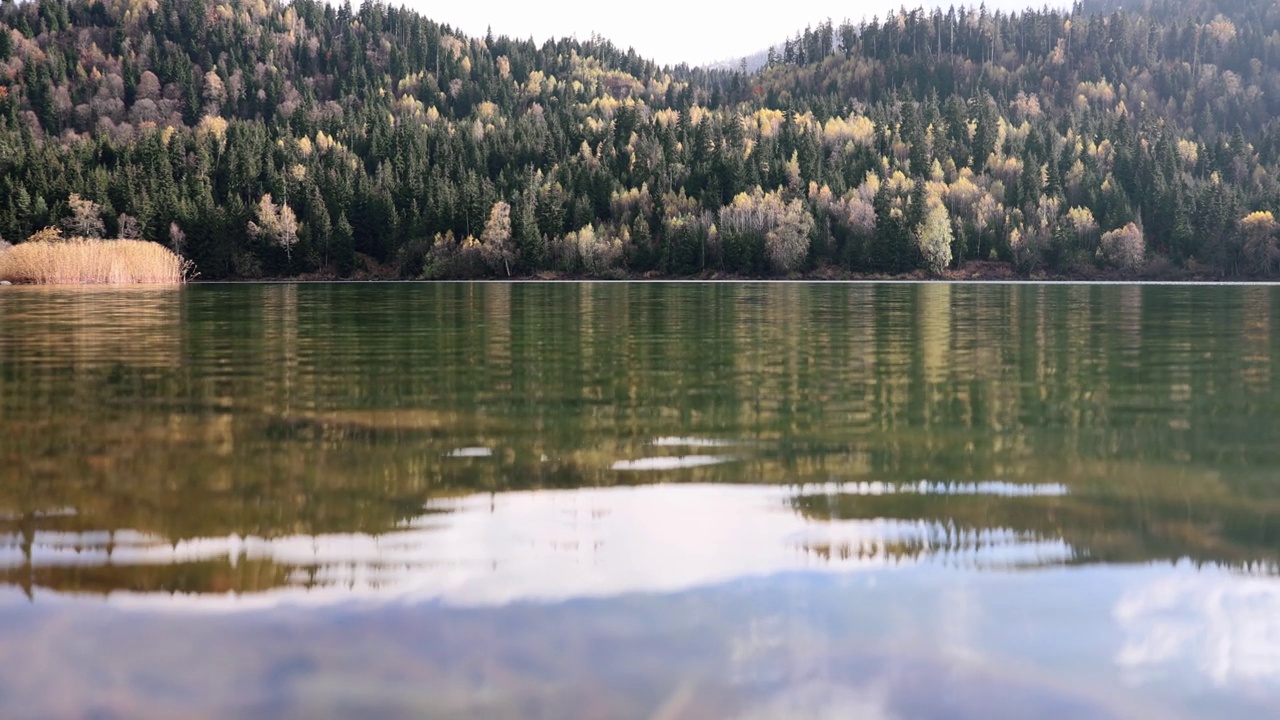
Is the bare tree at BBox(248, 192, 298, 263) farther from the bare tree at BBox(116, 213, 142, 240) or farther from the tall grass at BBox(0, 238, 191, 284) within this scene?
the tall grass at BBox(0, 238, 191, 284)

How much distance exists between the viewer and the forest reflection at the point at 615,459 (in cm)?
827

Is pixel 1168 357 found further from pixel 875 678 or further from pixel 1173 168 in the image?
pixel 1173 168

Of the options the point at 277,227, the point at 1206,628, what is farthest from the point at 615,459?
the point at 277,227

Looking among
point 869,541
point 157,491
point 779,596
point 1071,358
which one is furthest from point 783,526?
point 1071,358

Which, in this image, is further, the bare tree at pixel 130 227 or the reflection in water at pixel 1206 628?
the bare tree at pixel 130 227

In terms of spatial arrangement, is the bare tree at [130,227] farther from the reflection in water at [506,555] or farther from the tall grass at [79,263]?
the reflection in water at [506,555]

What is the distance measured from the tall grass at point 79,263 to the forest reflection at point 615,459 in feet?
222

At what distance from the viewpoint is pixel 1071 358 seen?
76.5 ft

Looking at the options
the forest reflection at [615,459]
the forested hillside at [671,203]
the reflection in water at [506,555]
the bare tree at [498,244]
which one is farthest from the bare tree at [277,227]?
the reflection in water at [506,555]

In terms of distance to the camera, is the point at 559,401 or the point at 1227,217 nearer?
the point at 559,401

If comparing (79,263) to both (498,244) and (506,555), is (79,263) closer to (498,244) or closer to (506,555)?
(498,244)

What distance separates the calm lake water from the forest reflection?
0.19ft

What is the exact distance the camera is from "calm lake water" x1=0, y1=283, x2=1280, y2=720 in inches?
234

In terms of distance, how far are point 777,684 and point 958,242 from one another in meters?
155
